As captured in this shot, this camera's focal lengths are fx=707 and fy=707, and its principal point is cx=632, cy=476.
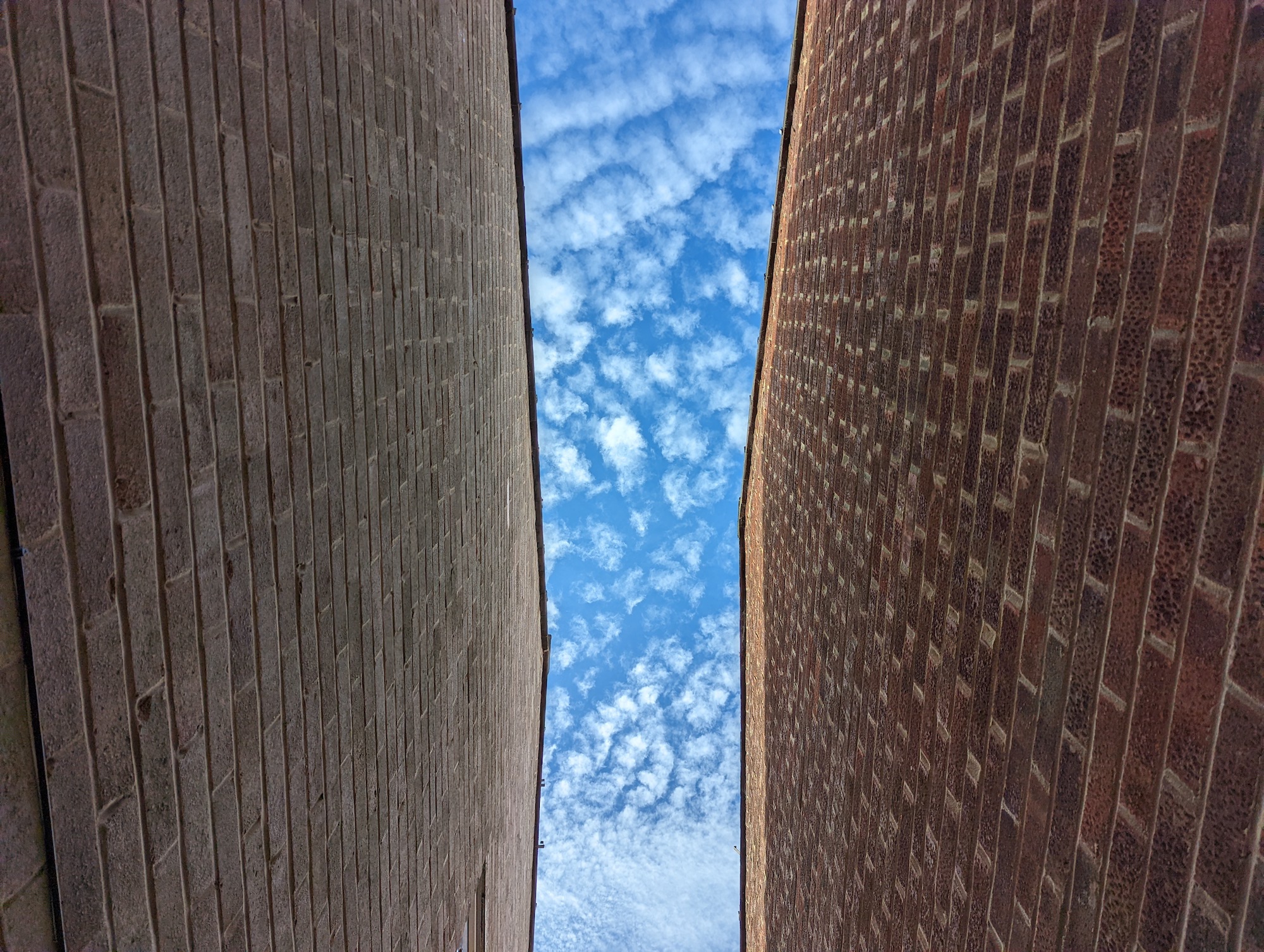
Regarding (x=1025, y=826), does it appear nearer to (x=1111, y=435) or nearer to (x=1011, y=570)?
(x=1011, y=570)

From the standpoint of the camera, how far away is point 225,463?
2432mm

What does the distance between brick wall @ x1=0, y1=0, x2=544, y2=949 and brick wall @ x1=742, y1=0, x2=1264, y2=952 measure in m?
2.89

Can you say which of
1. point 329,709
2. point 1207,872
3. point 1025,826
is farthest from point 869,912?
point 329,709

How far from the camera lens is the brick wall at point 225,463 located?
5.54ft

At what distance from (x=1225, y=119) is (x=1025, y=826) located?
240 centimetres

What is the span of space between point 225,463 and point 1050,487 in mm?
2933

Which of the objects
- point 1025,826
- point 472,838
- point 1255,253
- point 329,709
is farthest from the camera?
point 472,838

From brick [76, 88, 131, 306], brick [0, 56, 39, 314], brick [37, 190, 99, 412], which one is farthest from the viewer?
brick [76, 88, 131, 306]

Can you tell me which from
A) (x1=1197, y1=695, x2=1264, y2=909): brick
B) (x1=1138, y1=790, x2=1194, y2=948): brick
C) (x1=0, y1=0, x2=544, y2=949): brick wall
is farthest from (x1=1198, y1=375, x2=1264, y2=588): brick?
(x1=0, y1=0, x2=544, y2=949): brick wall

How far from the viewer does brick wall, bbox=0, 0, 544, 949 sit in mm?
1688

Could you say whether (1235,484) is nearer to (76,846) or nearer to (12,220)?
(12,220)

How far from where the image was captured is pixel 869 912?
173 inches

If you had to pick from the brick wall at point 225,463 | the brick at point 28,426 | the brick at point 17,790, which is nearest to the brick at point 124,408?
the brick wall at point 225,463

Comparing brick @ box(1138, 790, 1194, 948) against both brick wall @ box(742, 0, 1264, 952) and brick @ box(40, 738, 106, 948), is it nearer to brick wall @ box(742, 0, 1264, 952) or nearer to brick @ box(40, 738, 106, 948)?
brick wall @ box(742, 0, 1264, 952)
